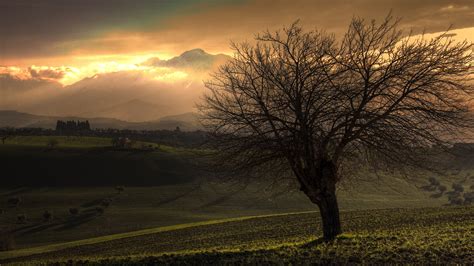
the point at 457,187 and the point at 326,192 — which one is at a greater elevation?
the point at 326,192

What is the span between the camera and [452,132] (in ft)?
81.8

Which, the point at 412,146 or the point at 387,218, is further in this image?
the point at 387,218

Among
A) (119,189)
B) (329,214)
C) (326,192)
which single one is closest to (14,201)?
(119,189)

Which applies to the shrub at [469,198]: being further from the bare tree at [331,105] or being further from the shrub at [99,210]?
the bare tree at [331,105]

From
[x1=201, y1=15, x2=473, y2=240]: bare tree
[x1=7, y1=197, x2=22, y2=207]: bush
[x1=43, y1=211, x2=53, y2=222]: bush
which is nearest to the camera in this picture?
[x1=201, y1=15, x2=473, y2=240]: bare tree

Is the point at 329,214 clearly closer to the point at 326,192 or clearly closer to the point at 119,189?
the point at 326,192

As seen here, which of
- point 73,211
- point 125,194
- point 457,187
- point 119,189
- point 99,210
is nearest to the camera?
point 73,211

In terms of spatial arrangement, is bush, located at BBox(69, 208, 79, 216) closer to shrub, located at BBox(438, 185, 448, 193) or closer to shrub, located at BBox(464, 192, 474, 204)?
shrub, located at BBox(464, 192, 474, 204)

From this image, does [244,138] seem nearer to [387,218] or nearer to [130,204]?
[387,218]

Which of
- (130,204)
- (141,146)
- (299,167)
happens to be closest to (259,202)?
(130,204)

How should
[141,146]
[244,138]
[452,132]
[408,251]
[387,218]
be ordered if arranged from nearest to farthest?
[408,251] < [452,132] < [244,138] < [387,218] < [141,146]

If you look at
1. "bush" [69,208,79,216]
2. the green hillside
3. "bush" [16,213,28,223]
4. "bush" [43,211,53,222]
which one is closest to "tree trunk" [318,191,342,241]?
the green hillside

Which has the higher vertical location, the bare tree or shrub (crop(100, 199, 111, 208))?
the bare tree

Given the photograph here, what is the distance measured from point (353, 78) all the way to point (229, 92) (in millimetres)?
6786
